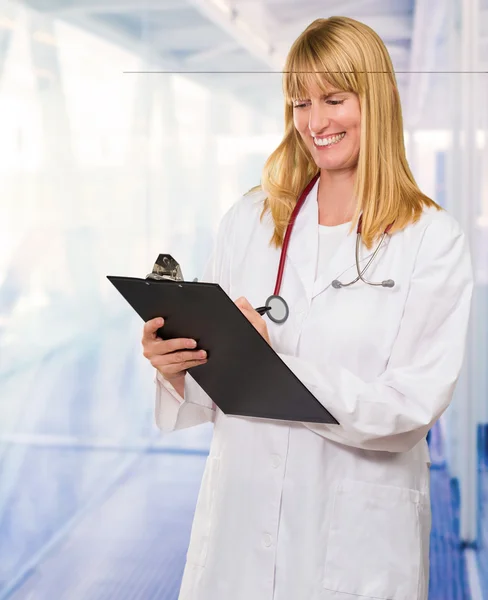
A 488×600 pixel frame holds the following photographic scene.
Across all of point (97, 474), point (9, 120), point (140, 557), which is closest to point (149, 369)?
point (97, 474)

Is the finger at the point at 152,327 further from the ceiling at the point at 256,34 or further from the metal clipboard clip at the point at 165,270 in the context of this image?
the ceiling at the point at 256,34

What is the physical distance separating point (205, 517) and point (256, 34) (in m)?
1.22

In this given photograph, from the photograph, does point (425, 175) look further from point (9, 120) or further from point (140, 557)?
point (140, 557)

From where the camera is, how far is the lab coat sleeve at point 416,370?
1.20 m

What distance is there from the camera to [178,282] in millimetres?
1072

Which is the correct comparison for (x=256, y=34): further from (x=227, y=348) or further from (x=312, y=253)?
(x=227, y=348)

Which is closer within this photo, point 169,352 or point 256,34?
point 169,352

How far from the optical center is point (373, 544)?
1.27 metres

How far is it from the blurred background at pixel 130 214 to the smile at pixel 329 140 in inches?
31.5

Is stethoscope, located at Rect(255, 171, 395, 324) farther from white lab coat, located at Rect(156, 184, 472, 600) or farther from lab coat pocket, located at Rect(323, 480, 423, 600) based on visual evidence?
lab coat pocket, located at Rect(323, 480, 423, 600)

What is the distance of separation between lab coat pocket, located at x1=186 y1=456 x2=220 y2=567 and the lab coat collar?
32 cm

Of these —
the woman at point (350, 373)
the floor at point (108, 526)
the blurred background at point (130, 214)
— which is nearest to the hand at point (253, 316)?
the woman at point (350, 373)

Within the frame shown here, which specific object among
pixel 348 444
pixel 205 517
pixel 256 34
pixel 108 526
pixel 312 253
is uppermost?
pixel 256 34

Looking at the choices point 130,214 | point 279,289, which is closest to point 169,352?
point 279,289
